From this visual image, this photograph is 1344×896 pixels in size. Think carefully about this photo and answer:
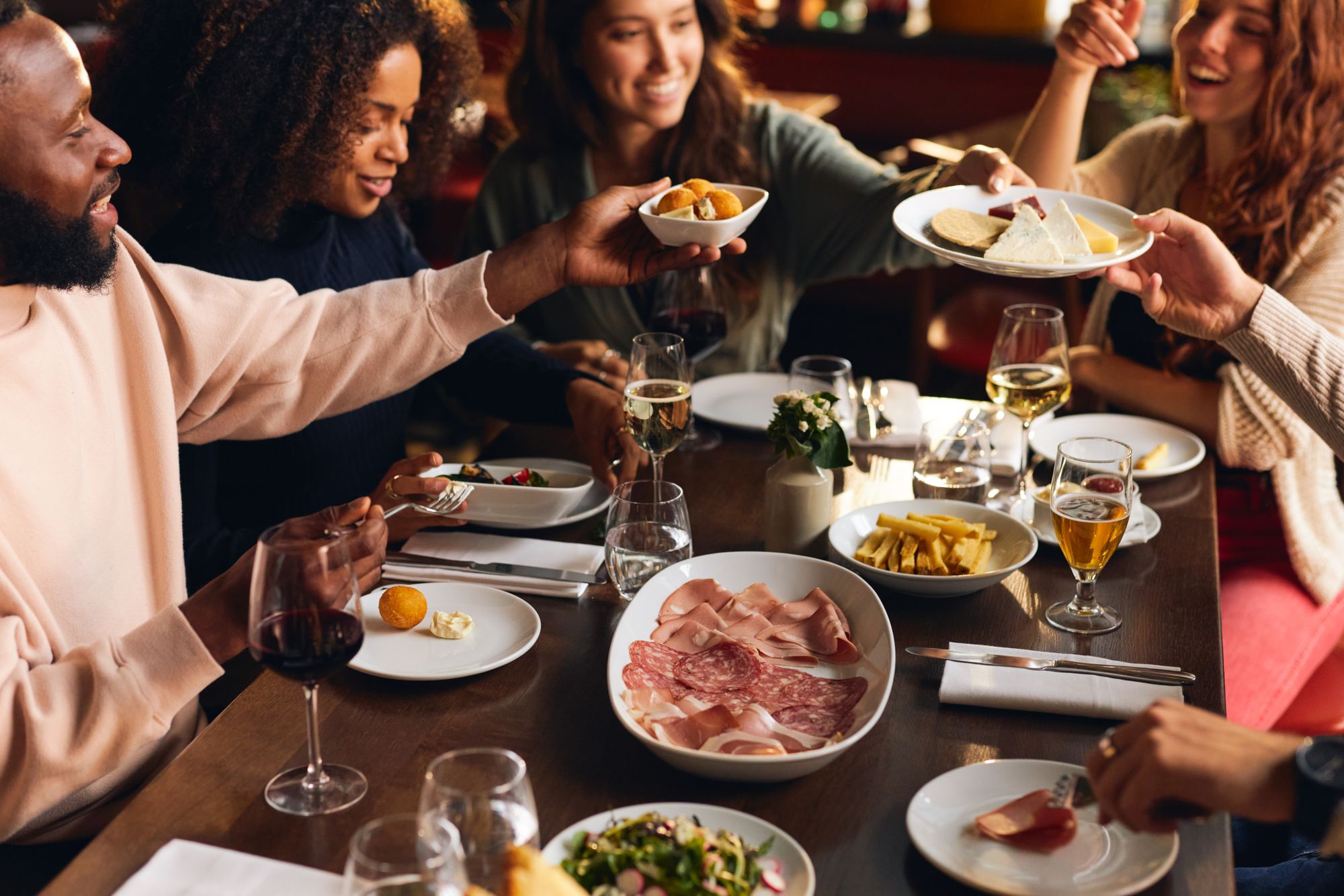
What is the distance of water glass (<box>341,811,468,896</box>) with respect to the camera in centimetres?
72

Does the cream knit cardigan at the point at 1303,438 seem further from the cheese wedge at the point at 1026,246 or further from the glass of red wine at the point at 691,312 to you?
the glass of red wine at the point at 691,312

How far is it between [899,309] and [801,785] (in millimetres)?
3991

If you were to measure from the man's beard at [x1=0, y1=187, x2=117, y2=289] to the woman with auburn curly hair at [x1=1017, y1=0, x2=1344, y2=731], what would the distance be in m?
1.73

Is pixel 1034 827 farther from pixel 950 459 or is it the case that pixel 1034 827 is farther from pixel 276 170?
pixel 276 170

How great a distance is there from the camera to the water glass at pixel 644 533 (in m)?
1.40

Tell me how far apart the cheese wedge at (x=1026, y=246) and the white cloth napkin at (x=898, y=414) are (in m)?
0.35

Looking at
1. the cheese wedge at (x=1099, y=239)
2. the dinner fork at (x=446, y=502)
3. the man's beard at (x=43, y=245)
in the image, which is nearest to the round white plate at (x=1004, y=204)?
the cheese wedge at (x=1099, y=239)

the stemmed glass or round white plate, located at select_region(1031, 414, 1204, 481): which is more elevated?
the stemmed glass

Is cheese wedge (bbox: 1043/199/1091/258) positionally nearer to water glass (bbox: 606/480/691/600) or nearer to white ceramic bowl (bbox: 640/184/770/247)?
white ceramic bowl (bbox: 640/184/770/247)

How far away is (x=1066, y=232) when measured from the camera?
1.70 m

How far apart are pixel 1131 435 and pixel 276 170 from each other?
4.85 feet

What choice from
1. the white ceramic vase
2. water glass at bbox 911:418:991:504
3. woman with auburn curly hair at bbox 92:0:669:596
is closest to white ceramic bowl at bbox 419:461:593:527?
woman with auburn curly hair at bbox 92:0:669:596

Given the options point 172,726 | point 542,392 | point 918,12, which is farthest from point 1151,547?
point 918,12

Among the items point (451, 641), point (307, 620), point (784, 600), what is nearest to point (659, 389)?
point (784, 600)
